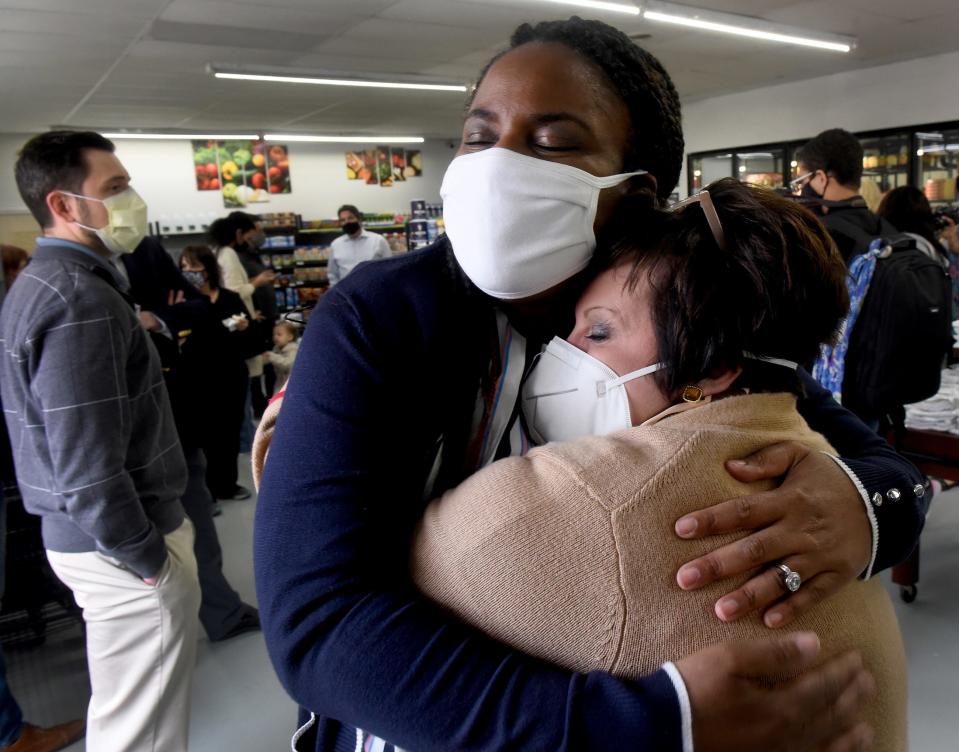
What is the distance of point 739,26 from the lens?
240 inches

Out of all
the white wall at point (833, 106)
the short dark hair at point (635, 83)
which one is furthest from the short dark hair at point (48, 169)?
the white wall at point (833, 106)

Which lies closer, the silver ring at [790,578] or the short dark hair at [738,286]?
the silver ring at [790,578]


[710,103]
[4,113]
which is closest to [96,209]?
[4,113]

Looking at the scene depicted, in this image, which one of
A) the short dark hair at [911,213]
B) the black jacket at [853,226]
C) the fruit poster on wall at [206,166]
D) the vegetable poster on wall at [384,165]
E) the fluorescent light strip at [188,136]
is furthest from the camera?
the vegetable poster on wall at [384,165]

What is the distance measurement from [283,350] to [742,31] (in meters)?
4.74

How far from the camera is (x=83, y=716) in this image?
273cm

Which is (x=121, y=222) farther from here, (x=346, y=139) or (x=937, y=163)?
(x=346, y=139)

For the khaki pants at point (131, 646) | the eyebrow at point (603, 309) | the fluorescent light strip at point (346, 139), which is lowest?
the khaki pants at point (131, 646)

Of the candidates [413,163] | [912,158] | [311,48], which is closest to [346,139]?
[413,163]

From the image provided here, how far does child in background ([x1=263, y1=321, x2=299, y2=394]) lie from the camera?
5.55 meters

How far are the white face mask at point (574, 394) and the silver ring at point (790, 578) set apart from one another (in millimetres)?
233

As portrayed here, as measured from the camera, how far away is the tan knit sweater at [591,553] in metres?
0.63

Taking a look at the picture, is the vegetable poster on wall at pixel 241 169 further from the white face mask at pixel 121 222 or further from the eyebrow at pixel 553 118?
the eyebrow at pixel 553 118

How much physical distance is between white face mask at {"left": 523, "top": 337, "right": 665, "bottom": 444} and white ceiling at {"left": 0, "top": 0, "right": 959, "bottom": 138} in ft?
17.1
